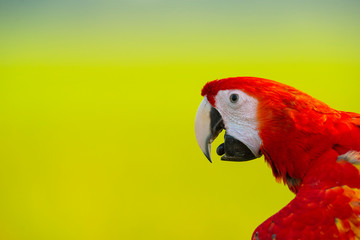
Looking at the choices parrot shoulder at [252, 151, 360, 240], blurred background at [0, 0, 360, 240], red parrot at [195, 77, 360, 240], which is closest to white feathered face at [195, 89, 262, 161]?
red parrot at [195, 77, 360, 240]

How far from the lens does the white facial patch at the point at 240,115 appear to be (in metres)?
0.79

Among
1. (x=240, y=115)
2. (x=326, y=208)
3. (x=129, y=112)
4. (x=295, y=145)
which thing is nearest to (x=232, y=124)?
(x=240, y=115)

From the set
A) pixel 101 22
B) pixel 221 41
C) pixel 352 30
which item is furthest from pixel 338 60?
pixel 101 22

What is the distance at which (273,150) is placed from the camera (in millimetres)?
766

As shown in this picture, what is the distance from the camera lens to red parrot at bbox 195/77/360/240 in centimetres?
62

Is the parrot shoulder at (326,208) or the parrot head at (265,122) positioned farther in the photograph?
the parrot head at (265,122)

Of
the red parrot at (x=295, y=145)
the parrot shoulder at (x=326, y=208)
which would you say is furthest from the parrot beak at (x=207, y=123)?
the parrot shoulder at (x=326, y=208)

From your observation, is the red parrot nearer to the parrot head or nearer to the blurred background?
the parrot head

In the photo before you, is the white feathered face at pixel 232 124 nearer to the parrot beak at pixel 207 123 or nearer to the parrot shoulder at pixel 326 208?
the parrot beak at pixel 207 123

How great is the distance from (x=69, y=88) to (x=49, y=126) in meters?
0.37

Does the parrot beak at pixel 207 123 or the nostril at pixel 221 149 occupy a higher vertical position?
the parrot beak at pixel 207 123

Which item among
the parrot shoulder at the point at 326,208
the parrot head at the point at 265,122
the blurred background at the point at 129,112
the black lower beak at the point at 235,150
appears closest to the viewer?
the parrot shoulder at the point at 326,208

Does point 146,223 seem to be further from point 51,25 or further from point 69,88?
point 51,25

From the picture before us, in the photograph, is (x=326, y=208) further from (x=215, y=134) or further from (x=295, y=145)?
(x=215, y=134)
